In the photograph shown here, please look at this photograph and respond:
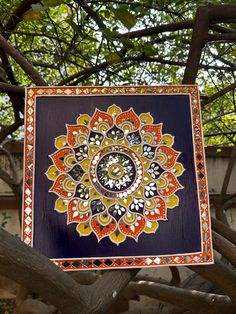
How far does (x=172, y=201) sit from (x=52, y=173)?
61cm

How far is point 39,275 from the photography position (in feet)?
5.61

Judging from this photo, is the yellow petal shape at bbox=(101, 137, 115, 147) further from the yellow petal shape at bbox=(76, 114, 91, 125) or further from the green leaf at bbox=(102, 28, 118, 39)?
the green leaf at bbox=(102, 28, 118, 39)

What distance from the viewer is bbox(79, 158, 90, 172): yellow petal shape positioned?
2287 millimetres

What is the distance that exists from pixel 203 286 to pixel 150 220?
1844mm

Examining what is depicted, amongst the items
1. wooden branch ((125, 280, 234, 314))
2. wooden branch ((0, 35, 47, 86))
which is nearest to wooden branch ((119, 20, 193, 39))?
wooden branch ((0, 35, 47, 86))

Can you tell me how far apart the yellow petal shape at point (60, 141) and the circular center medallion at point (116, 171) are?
180 millimetres

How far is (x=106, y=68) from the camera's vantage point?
Result: 151 inches

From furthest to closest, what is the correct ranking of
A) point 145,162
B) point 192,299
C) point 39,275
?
1. point 192,299
2. point 145,162
3. point 39,275

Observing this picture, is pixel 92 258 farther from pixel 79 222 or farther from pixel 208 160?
pixel 208 160

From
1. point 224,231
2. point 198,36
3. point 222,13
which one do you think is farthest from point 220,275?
point 222,13

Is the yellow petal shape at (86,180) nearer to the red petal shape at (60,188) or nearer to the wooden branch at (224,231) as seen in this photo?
the red petal shape at (60,188)

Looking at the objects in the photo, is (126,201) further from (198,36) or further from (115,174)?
(198,36)

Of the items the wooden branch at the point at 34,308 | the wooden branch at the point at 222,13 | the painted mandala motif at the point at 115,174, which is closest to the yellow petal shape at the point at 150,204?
the painted mandala motif at the point at 115,174

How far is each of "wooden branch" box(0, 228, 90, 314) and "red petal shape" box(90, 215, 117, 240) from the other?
32cm
